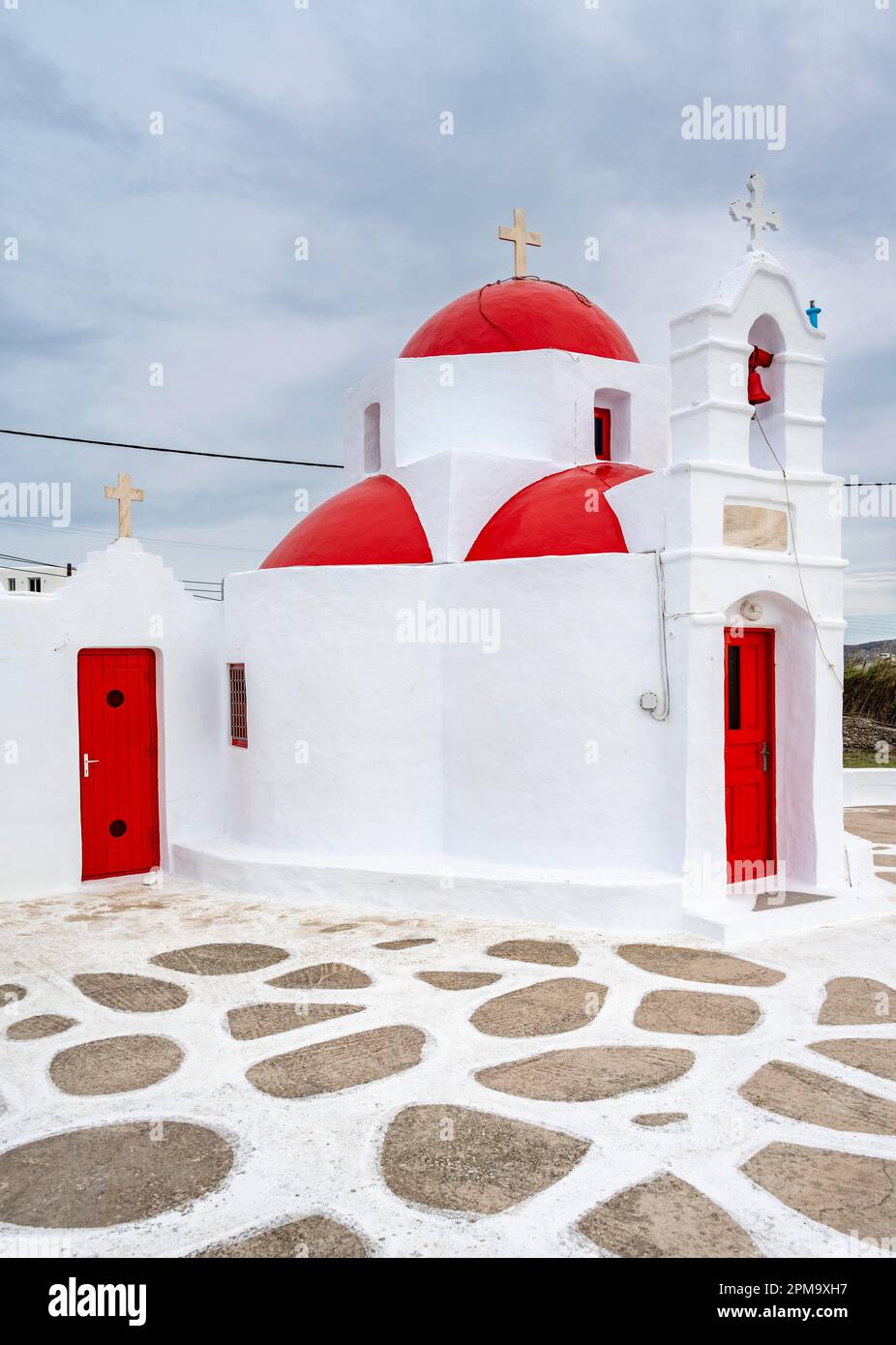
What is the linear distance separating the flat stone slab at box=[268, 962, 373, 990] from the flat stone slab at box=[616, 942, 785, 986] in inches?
75.1

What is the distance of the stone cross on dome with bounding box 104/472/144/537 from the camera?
9883mm

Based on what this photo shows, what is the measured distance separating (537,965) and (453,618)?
335 centimetres

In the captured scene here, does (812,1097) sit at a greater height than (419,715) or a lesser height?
lesser

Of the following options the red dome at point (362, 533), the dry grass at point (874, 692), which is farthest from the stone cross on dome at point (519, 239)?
the dry grass at point (874, 692)

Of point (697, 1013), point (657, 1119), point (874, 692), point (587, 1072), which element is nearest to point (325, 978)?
point (587, 1072)

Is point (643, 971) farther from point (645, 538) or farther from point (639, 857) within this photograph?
point (645, 538)

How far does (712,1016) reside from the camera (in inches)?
224

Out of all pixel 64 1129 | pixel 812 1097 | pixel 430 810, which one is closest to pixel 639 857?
pixel 430 810

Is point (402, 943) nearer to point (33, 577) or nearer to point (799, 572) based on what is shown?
point (799, 572)

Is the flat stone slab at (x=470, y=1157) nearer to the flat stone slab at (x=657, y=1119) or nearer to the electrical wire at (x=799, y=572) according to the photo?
the flat stone slab at (x=657, y=1119)

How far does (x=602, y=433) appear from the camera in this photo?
10656 millimetres

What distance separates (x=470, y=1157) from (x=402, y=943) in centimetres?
328

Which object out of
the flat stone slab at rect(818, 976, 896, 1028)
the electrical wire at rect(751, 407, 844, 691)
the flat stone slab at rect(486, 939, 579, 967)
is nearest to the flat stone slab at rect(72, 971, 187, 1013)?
the flat stone slab at rect(486, 939, 579, 967)

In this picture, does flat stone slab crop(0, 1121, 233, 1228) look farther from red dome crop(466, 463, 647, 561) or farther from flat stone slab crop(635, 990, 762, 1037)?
red dome crop(466, 463, 647, 561)
